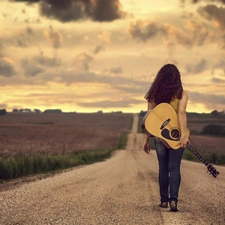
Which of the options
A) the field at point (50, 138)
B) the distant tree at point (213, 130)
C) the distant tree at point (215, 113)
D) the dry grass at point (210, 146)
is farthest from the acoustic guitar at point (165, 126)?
the distant tree at point (215, 113)

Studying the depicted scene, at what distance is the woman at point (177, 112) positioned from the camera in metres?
7.50

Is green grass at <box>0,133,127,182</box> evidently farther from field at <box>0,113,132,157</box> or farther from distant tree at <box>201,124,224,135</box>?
distant tree at <box>201,124,224,135</box>

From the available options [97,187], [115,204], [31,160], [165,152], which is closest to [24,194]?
[97,187]

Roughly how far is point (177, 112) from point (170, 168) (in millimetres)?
983

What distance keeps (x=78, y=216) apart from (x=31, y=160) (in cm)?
1319

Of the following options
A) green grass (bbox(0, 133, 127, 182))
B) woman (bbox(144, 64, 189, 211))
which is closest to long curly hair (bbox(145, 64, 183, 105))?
woman (bbox(144, 64, 189, 211))

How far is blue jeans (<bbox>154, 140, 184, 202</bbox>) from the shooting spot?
748 cm

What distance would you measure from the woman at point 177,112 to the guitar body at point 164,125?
0.09m

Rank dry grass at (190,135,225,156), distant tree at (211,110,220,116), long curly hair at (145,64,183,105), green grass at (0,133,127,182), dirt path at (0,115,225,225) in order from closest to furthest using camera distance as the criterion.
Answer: dirt path at (0,115,225,225) < long curly hair at (145,64,183,105) < green grass at (0,133,127,182) < dry grass at (190,135,225,156) < distant tree at (211,110,220,116)

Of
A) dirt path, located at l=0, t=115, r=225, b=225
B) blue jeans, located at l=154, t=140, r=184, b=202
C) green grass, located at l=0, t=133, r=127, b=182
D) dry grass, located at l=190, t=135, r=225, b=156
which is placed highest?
blue jeans, located at l=154, t=140, r=184, b=202

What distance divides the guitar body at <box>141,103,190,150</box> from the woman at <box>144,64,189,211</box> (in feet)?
0.31

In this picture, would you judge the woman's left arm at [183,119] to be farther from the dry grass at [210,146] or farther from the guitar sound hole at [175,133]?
the dry grass at [210,146]

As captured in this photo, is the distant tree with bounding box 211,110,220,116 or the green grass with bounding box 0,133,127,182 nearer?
the green grass with bounding box 0,133,127,182

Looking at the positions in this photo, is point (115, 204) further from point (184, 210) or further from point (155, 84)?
point (155, 84)
